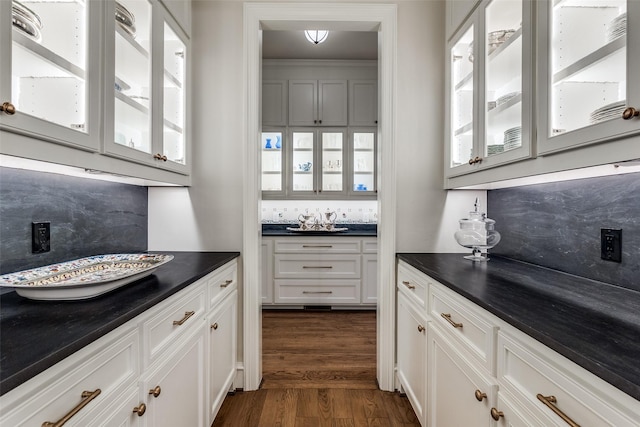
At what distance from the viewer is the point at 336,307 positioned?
346 cm

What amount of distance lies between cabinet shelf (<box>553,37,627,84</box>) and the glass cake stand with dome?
2.87 feet

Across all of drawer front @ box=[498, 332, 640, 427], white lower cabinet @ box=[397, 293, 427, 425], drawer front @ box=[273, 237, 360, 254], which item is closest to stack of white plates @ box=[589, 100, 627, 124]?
drawer front @ box=[498, 332, 640, 427]

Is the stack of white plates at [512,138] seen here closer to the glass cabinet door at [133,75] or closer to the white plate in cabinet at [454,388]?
the white plate in cabinet at [454,388]

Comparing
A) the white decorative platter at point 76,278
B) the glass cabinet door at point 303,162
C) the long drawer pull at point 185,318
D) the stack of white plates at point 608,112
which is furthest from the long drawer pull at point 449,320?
the glass cabinet door at point 303,162

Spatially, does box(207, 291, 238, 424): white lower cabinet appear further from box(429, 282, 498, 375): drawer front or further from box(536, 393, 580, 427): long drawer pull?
box(536, 393, 580, 427): long drawer pull

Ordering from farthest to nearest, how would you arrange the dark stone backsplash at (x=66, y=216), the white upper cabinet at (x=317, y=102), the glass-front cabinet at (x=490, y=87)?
1. the white upper cabinet at (x=317, y=102)
2. the glass-front cabinet at (x=490, y=87)
3. the dark stone backsplash at (x=66, y=216)

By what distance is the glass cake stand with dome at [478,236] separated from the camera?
1702mm

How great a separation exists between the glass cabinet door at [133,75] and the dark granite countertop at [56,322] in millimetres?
639

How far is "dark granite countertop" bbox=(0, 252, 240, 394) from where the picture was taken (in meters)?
0.57

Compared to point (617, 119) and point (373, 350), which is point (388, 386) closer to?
point (373, 350)

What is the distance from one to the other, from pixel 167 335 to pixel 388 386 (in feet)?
4.94


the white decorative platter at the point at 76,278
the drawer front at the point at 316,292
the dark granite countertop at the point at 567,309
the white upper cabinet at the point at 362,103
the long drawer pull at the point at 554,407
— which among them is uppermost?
the white upper cabinet at the point at 362,103

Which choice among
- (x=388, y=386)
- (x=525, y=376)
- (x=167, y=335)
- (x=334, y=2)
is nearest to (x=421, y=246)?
(x=388, y=386)

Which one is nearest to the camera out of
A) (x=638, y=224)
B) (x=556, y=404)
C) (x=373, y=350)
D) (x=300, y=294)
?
(x=556, y=404)
